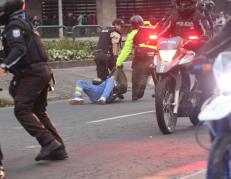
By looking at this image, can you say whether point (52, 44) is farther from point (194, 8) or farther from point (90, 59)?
point (194, 8)

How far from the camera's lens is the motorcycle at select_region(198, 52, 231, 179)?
368 cm

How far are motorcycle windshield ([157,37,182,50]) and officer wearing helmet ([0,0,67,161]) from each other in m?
2.05

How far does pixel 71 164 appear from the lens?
6570 mm

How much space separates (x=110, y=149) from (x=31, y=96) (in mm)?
1429

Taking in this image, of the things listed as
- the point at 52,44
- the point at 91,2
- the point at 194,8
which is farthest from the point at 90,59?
the point at 91,2

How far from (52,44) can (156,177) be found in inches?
594

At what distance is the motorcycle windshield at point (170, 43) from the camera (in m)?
8.03

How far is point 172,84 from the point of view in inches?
320

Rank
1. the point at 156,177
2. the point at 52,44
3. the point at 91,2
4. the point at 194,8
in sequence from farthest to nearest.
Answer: the point at 91,2 < the point at 52,44 < the point at 194,8 < the point at 156,177

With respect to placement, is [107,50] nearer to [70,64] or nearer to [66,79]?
[66,79]

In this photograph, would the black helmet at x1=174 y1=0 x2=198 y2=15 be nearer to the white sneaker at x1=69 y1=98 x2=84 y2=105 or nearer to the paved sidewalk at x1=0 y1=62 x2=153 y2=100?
the white sneaker at x1=69 y1=98 x2=84 y2=105

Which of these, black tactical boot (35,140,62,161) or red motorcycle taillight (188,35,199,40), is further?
red motorcycle taillight (188,35,199,40)

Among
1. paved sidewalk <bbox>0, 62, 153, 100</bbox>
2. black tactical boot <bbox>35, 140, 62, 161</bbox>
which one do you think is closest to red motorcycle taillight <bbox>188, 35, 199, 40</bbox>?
black tactical boot <bbox>35, 140, 62, 161</bbox>

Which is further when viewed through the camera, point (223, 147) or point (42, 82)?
point (42, 82)
